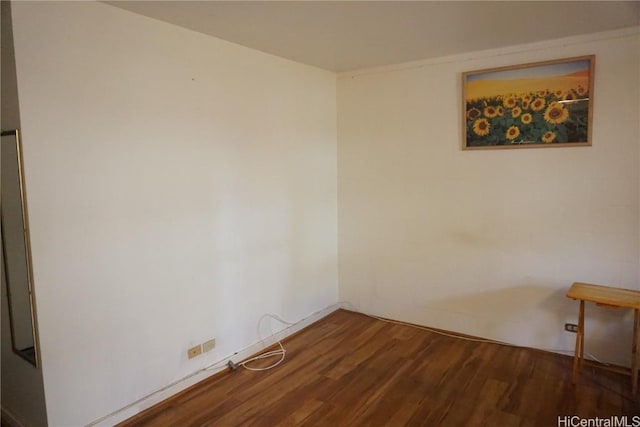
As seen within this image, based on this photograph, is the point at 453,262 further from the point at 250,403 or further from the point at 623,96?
the point at 250,403

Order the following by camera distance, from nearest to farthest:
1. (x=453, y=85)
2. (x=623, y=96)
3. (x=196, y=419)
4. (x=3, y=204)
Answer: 1. (x=3, y=204)
2. (x=196, y=419)
3. (x=623, y=96)
4. (x=453, y=85)

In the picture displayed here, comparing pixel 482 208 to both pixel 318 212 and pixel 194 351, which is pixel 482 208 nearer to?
pixel 318 212

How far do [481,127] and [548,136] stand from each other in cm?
50

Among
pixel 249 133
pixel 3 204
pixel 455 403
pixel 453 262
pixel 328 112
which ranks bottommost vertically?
pixel 455 403

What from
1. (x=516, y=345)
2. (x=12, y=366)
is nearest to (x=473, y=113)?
(x=516, y=345)

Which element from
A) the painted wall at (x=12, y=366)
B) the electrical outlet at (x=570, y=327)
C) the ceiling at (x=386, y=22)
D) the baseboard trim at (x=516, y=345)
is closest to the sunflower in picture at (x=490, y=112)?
the ceiling at (x=386, y=22)

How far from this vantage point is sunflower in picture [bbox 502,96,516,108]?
10.7 feet

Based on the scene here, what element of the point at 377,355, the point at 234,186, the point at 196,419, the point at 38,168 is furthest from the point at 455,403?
the point at 38,168

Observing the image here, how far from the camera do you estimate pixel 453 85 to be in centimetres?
351

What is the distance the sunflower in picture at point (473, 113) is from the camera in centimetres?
340

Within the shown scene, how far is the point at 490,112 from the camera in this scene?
3350 millimetres

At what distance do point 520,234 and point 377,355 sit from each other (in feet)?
4.91

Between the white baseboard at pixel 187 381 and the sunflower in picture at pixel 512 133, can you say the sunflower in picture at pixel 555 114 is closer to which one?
the sunflower in picture at pixel 512 133

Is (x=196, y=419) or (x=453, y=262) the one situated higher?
(x=453, y=262)
